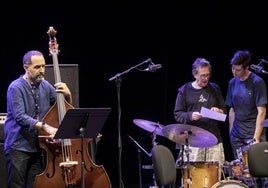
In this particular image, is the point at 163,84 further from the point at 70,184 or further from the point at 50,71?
the point at 70,184

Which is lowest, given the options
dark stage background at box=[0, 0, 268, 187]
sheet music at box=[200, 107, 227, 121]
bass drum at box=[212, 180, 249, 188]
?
bass drum at box=[212, 180, 249, 188]

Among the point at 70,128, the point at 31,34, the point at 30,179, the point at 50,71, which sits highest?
the point at 31,34

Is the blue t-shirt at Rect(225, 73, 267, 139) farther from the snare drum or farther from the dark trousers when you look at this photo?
the dark trousers

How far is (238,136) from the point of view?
A: 6.25 metres

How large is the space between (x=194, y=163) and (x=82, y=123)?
1.80 meters

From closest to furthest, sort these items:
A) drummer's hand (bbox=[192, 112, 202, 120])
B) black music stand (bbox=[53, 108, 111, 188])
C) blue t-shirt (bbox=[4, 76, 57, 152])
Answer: black music stand (bbox=[53, 108, 111, 188]) → blue t-shirt (bbox=[4, 76, 57, 152]) → drummer's hand (bbox=[192, 112, 202, 120])

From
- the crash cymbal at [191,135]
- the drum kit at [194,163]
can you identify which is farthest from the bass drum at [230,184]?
the crash cymbal at [191,135]

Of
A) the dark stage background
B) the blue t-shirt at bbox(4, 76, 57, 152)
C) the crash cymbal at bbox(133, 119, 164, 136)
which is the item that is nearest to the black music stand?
the blue t-shirt at bbox(4, 76, 57, 152)

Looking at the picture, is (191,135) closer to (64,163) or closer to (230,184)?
(230,184)

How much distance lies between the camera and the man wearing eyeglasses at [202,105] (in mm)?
5980

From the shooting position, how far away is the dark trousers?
486 cm

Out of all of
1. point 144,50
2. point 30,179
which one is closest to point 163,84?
point 144,50

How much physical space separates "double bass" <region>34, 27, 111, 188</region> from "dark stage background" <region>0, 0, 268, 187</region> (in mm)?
2614

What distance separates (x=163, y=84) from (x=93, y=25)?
1.30 metres
